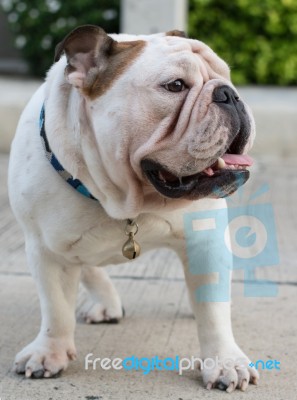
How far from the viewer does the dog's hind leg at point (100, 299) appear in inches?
179

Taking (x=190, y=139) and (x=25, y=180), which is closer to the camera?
(x=190, y=139)

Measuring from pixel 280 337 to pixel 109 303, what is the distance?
874mm

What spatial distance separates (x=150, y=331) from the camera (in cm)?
444

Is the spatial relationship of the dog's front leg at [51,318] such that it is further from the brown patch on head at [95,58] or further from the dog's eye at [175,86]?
the dog's eye at [175,86]

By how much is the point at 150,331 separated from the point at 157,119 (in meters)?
1.45

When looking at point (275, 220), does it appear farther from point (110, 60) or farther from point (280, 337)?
point (110, 60)

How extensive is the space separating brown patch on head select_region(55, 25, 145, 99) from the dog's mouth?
38 cm

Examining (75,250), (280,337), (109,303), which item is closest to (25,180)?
(75,250)

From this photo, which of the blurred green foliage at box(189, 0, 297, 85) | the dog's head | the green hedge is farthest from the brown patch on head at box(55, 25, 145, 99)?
the blurred green foliage at box(189, 0, 297, 85)

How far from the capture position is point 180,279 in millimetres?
5242

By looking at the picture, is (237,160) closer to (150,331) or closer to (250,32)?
(150,331)

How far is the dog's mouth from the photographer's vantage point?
11.0 feet

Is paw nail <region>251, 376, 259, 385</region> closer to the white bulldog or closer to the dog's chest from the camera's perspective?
the white bulldog

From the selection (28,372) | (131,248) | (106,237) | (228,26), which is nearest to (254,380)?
(131,248)
